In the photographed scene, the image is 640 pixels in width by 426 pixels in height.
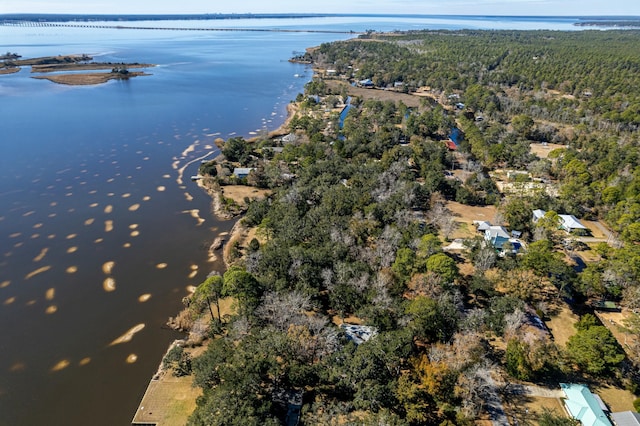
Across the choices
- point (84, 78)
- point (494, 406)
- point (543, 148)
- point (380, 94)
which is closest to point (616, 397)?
point (494, 406)

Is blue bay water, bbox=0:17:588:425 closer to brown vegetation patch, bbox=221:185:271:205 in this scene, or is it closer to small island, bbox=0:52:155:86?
brown vegetation patch, bbox=221:185:271:205

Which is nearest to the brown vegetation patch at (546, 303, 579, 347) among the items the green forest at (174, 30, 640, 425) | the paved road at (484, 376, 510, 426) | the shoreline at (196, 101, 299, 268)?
the green forest at (174, 30, 640, 425)

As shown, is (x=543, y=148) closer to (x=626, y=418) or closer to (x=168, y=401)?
(x=626, y=418)

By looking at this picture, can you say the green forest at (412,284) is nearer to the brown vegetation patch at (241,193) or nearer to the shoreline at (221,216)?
the brown vegetation patch at (241,193)

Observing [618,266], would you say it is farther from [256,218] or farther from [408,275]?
[256,218]

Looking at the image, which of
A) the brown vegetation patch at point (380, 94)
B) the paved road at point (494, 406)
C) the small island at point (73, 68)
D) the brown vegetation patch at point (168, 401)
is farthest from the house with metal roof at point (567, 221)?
the small island at point (73, 68)

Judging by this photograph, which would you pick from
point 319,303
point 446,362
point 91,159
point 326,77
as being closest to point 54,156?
point 91,159
